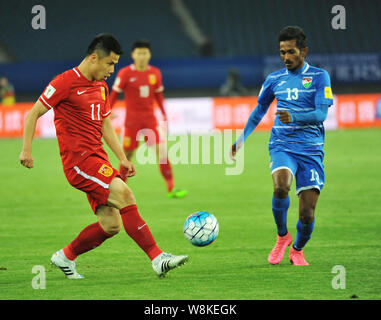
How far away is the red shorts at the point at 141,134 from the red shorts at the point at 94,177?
5.25m

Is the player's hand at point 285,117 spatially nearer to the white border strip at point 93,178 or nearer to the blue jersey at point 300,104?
the blue jersey at point 300,104

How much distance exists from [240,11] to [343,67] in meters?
8.85

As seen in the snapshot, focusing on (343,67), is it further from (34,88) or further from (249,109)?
(34,88)

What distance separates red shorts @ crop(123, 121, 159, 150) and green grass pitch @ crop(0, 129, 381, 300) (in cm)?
93

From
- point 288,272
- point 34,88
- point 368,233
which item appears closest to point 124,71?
point 368,233

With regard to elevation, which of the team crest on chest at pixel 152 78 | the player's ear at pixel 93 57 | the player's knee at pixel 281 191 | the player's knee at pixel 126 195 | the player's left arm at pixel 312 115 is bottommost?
the player's knee at pixel 281 191

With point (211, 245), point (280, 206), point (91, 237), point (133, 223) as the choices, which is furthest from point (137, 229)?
point (211, 245)

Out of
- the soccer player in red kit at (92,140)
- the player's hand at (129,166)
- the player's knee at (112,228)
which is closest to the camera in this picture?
the soccer player in red kit at (92,140)

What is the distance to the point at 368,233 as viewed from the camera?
26.2 ft

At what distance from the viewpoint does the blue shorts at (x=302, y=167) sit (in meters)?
6.33

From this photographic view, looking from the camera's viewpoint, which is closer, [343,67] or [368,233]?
[368,233]

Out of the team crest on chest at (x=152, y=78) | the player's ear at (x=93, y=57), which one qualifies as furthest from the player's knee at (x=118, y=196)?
the team crest on chest at (x=152, y=78)

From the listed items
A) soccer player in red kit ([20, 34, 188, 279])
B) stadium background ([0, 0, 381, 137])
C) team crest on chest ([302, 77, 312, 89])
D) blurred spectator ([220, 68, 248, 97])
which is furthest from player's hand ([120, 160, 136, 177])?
stadium background ([0, 0, 381, 137])

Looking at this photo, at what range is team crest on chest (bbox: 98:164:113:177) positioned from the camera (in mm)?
5822
